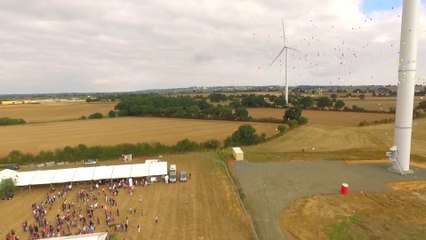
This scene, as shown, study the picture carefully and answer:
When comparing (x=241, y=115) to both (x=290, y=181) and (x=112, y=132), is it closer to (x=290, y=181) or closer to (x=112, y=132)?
(x=112, y=132)

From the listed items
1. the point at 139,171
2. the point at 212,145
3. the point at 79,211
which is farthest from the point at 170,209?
the point at 212,145

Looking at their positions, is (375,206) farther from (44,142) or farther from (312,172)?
(44,142)

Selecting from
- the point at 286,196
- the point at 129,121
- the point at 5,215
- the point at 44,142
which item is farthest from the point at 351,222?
the point at 129,121

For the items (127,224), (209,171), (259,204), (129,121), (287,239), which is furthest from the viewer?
(129,121)

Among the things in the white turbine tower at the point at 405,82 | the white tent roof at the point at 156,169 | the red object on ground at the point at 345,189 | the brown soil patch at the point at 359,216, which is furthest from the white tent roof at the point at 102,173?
the white turbine tower at the point at 405,82

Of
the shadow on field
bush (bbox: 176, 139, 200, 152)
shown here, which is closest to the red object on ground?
the shadow on field

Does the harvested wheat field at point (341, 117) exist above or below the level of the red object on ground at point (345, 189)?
above

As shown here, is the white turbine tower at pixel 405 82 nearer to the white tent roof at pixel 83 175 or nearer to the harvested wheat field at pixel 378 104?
the white tent roof at pixel 83 175
